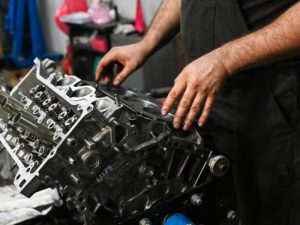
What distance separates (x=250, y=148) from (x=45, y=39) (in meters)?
3.31

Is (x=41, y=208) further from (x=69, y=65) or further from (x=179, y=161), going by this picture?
(x=69, y=65)

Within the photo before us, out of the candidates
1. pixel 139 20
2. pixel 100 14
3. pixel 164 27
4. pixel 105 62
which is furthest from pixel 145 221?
pixel 100 14

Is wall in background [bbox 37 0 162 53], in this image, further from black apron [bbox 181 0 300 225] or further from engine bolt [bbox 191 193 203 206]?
engine bolt [bbox 191 193 203 206]

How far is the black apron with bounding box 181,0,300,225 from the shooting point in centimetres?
98

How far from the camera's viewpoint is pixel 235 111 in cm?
103

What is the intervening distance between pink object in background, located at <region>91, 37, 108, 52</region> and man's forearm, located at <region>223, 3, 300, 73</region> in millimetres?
1955

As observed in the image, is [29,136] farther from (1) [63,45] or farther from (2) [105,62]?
(1) [63,45]

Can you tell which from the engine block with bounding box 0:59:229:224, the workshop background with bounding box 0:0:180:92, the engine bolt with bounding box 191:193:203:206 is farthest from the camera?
the workshop background with bounding box 0:0:180:92

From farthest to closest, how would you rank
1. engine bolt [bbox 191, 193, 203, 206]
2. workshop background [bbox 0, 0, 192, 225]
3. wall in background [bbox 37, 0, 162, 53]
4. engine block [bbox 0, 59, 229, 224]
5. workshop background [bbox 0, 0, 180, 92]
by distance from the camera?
wall in background [bbox 37, 0, 162, 53]
workshop background [bbox 0, 0, 180, 92]
workshop background [bbox 0, 0, 192, 225]
engine bolt [bbox 191, 193, 203, 206]
engine block [bbox 0, 59, 229, 224]

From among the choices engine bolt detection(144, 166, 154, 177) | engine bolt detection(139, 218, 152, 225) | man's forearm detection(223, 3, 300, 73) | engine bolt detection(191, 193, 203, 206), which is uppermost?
man's forearm detection(223, 3, 300, 73)

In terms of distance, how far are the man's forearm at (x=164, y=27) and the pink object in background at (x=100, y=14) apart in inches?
66.5

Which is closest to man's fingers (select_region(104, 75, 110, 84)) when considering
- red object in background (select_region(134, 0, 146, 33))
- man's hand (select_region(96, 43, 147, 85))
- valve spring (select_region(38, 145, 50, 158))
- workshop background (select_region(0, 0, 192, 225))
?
man's hand (select_region(96, 43, 147, 85))

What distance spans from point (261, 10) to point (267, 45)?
16cm

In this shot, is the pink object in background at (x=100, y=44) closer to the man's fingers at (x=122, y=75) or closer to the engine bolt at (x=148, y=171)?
the man's fingers at (x=122, y=75)
